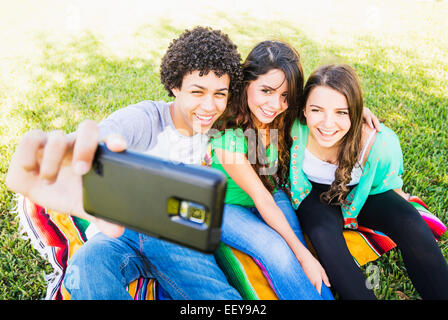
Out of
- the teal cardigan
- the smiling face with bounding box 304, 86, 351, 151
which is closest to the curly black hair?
the smiling face with bounding box 304, 86, 351, 151

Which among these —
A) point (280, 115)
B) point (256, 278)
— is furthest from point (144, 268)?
point (280, 115)

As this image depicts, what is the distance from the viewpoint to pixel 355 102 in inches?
84.5

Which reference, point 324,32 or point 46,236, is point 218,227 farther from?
point 324,32

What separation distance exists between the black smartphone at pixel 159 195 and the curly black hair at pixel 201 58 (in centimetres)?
103

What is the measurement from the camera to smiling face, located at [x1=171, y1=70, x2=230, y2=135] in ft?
6.45

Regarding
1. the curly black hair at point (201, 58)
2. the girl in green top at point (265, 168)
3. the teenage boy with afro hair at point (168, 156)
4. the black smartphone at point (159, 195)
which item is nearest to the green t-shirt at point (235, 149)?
the girl in green top at point (265, 168)

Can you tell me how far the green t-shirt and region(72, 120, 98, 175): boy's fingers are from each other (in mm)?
1179

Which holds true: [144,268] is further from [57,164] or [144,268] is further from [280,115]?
A: [280,115]

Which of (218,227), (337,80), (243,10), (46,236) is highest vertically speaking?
(243,10)

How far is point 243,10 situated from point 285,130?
6.65 metres

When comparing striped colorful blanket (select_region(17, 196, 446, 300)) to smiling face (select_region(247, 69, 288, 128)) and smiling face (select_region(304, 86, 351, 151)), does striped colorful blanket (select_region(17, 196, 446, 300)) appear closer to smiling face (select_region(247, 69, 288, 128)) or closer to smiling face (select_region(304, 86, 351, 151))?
smiling face (select_region(304, 86, 351, 151))

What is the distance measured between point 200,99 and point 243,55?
3920 millimetres

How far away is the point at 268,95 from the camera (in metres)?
2.14
